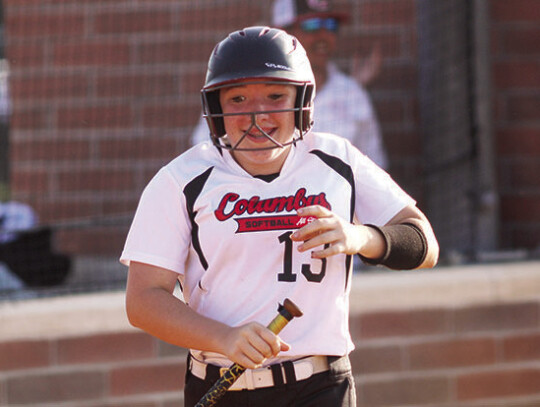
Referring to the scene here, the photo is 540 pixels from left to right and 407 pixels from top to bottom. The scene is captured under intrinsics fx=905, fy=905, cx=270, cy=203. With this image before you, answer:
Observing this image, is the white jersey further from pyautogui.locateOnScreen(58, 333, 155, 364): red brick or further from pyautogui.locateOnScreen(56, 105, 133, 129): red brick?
pyautogui.locateOnScreen(56, 105, 133, 129): red brick

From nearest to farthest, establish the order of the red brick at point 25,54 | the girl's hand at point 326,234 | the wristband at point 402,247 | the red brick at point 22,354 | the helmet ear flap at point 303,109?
the girl's hand at point 326,234 → the wristband at point 402,247 → the helmet ear flap at point 303,109 → the red brick at point 22,354 → the red brick at point 25,54

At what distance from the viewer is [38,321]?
14.9 feet

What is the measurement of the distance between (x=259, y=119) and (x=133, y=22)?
3.07 meters

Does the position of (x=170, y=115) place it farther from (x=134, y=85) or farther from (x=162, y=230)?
(x=162, y=230)

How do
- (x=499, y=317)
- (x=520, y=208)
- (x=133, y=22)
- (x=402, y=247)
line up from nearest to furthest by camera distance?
(x=402, y=247), (x=499, y=317), (x=520, y=208), (x=133, y=22)

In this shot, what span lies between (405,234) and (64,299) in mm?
A: 2584

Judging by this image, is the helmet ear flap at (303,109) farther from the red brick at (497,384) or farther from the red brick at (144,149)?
the red brick at (497,384)

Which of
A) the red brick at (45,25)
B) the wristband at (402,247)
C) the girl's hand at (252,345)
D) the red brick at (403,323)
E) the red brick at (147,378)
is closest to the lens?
the girl's hand at (252,345)

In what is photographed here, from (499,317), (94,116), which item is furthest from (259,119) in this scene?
(94,116)

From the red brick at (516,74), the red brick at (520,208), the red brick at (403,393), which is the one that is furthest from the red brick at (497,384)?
the red brick at (516,74)

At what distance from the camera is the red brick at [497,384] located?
4.87 m

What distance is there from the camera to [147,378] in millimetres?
4629

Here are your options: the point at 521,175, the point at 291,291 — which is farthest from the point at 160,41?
the point at 291,291

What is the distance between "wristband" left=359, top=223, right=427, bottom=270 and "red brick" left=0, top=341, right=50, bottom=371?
2.43 metres
